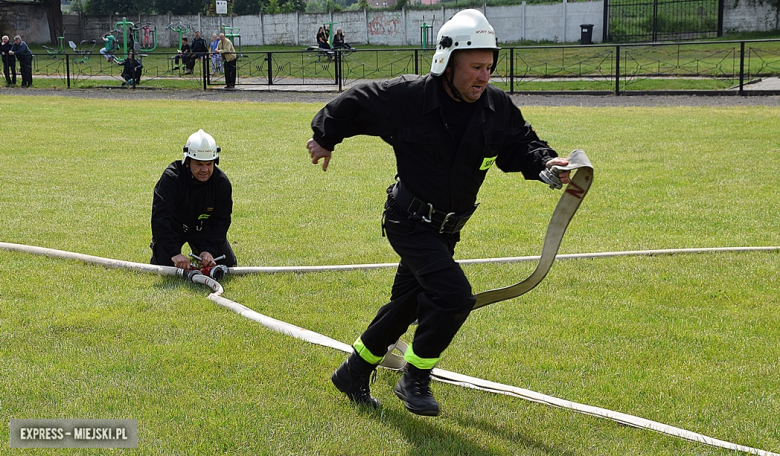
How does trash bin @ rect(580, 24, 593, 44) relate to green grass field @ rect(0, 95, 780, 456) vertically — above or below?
above

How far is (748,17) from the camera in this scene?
41.8 metres

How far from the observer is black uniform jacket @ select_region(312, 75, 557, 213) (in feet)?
13.3

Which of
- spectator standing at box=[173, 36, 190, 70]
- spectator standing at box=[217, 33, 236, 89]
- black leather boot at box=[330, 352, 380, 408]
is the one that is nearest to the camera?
black leather boot at box=[330, 352, 380, 408]

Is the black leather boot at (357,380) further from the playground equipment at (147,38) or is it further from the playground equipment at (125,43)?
the playground equipment at (147,38)

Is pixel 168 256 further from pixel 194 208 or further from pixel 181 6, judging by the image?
pixel 181 6

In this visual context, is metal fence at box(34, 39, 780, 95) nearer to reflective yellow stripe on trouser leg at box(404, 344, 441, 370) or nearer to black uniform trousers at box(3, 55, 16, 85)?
black uniform trousers at box(3, 55, 16, 85)

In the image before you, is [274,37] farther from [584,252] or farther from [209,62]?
[584,252]

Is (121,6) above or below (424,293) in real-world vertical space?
above

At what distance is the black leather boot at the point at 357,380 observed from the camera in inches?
171

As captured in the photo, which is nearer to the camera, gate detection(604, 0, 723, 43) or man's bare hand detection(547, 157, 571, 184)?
man's bare hand detection(547, 157, 571, 184)

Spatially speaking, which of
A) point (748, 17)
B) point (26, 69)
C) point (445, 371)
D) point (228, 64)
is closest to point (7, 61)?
point (26, 69)

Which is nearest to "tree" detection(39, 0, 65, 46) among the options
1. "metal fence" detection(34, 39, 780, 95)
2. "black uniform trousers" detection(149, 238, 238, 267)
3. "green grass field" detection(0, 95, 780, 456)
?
"metal fence" detection(34, 39, 780, 95)

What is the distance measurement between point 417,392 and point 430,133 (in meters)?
1.32

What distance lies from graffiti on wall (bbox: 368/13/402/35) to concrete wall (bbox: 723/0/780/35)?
20.3m
